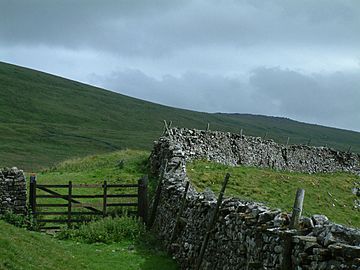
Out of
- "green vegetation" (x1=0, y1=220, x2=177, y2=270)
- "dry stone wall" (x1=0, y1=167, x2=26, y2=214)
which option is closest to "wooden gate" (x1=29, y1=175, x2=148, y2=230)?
Result: "dry stone wall" (x1=0, y1=167, x2=26, y2=214)

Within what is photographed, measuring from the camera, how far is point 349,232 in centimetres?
794

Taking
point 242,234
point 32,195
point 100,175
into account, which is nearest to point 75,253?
point 32,195

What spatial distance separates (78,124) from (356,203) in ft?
337

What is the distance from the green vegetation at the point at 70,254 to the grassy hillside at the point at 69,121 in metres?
48.1

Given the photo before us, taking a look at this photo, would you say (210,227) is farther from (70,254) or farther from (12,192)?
(12,192)

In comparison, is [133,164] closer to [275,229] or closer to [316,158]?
[316,158]

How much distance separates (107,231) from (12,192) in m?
4.92

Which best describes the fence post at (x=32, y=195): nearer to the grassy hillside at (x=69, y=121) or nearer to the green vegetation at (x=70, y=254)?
the green vegetation at (x=70, y=254)

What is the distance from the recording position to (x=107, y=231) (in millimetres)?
20547

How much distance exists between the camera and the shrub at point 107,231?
66.3 ft

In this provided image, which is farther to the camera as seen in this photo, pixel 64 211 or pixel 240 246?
pixel 64 211

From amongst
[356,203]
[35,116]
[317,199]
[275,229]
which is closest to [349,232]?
[275,229]

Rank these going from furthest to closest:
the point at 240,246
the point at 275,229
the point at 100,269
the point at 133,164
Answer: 1. the point at 133,164
2. the point at 100,269
3. the point at 240,246
4. the point at 275,229

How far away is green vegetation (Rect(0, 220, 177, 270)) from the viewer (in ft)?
47.2
